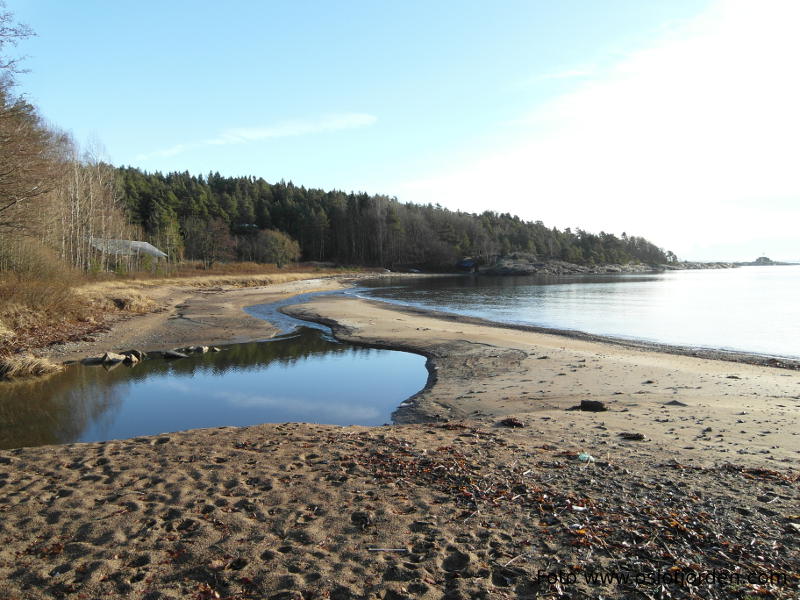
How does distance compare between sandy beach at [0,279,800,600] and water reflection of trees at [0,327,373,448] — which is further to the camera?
water reflection of trees at [0,327,373,448]

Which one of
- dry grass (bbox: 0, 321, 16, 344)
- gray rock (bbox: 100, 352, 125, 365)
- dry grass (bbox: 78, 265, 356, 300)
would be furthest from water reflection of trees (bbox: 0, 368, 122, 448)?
dry grass (bbox: 78, 265, 356, 300)

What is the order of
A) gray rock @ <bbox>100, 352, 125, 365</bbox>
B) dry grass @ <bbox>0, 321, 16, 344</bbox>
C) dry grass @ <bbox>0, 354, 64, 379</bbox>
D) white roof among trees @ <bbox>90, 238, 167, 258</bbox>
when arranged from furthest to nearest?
white roof among trees @ <bbox>90, 238, 167, 258</bbox> → gray rock @ <bbox>100, 352, 125, 365</bbox> → dry grass @ <bbox>0, 321, 16, 344</bbox> → dry grass @ <bbox>0, 354, 64, 379</bbox>

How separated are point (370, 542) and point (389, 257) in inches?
4116

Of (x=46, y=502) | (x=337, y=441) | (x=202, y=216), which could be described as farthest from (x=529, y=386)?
(x=202, y=216)

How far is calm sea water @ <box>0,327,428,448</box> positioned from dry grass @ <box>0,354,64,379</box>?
2.00 feet

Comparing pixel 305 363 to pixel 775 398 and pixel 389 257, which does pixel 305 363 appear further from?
pixel 389 257

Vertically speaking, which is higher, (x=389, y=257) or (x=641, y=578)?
(x=389, y=257)

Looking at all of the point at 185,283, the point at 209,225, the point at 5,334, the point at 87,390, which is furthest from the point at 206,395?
the point at 209,225

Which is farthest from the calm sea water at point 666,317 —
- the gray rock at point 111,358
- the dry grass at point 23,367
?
the dry grass at point 23,367

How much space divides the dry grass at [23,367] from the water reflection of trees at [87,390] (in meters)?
0.48

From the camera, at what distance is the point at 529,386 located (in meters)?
13.0

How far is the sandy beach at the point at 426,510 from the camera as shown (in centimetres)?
386

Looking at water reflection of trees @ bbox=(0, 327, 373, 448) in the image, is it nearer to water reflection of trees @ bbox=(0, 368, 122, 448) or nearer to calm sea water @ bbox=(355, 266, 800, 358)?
water reflection of trees @ bbox=(0, 368, 122, 448)

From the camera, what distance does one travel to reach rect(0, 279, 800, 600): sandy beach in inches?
152
